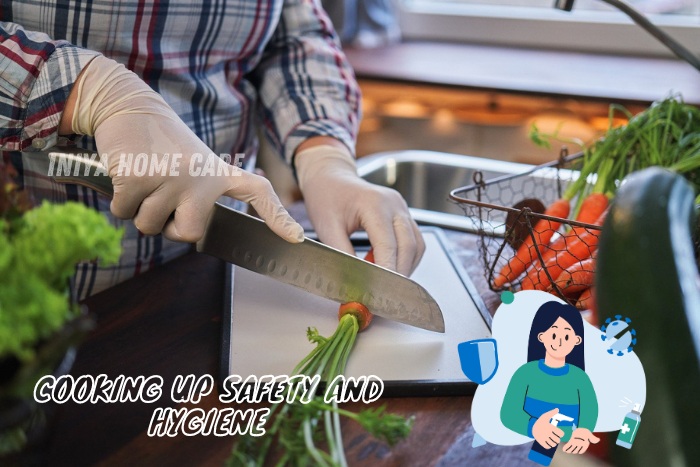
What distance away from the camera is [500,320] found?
24.6 inches

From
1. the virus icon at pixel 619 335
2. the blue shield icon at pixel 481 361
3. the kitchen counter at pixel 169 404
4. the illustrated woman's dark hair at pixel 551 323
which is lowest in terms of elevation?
the kitchen counter at pixel 169 404

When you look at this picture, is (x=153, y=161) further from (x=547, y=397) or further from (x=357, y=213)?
(x=547, y=397)

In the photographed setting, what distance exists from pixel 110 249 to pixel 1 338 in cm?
9

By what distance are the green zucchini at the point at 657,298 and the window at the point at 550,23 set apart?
5.84 feet

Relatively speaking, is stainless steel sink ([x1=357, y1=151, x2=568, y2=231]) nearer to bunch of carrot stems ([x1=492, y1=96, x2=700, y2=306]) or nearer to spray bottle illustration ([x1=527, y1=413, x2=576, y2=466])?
bunch of carrot stems ([x1=492, y1=96, x2=700, y2=306])

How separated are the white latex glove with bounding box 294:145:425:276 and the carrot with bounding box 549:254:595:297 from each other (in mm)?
192

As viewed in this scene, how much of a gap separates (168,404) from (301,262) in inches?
8.8

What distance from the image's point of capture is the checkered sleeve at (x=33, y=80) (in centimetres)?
79

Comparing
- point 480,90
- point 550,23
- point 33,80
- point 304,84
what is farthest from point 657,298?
point 550,23

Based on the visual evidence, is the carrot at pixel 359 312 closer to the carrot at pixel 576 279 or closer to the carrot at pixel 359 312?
the carrot at pixel 359 312

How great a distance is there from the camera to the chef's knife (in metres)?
0.78

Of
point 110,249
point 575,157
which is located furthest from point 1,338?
point 575,157

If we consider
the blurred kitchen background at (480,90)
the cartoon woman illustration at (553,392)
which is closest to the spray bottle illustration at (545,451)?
the cartoon woman illustration at (553,392)

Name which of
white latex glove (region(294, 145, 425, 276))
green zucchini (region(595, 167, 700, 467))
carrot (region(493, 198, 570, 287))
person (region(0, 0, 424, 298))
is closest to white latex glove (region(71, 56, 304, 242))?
person (region(0, 0, 424, 298))
